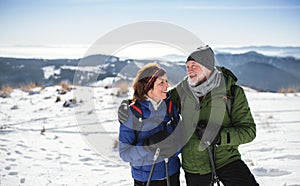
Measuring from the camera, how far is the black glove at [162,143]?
7.21 feet

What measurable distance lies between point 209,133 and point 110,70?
132cm

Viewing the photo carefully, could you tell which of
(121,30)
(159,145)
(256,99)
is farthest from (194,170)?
(256,99)

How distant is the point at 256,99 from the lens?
37.9ft

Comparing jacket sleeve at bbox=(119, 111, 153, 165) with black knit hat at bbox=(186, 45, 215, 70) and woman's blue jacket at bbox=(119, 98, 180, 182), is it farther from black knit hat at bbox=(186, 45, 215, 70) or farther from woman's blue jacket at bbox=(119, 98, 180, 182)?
black knit hat at bbox=(186, 45, 215, 70)

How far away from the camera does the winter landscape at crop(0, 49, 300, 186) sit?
412cm

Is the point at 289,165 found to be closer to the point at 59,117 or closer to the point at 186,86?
the point at 186,86

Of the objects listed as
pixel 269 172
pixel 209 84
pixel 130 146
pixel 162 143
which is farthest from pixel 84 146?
pixel 209 84

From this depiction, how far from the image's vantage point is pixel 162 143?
2221mm

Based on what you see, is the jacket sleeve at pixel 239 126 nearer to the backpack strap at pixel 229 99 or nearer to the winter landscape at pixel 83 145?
the backpack strap at pixel 229 99

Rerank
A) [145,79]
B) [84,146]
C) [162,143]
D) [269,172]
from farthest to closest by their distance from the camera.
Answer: [84,146] < [269,172] < [145,79] < [162,143]

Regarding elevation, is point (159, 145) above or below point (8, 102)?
above

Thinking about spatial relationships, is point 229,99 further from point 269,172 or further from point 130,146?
point 269,172

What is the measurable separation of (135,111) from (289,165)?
108 inches

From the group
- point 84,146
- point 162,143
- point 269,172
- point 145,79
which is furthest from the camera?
point 84,146
